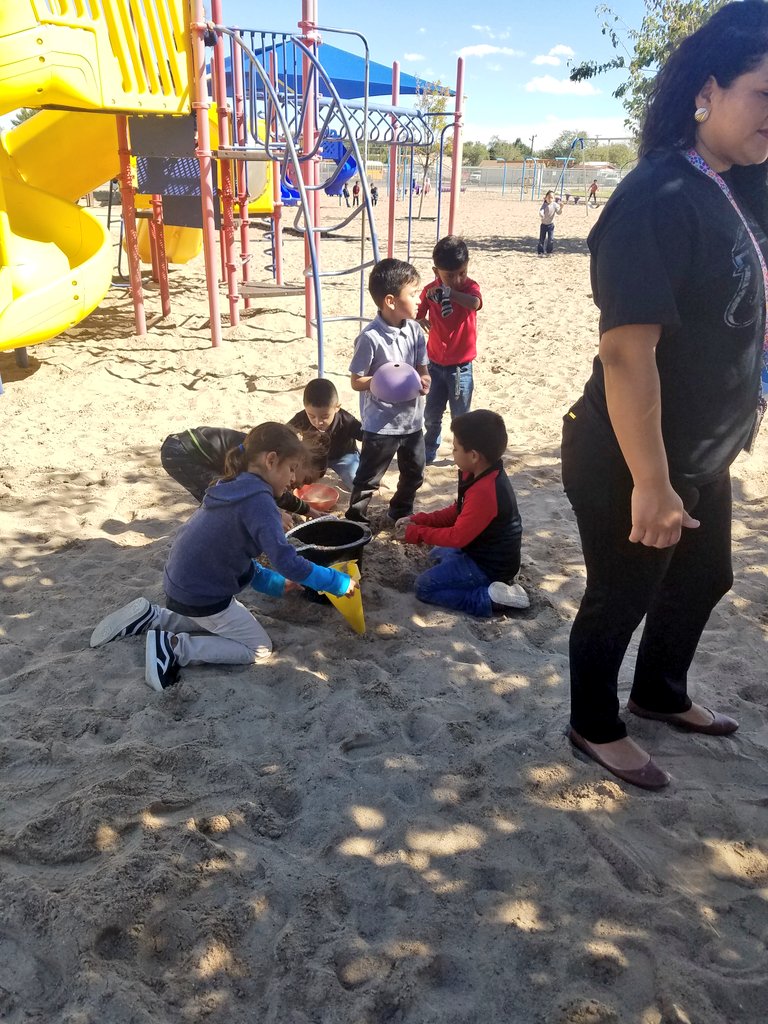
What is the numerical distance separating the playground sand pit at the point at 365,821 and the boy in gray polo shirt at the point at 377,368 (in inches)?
17.6

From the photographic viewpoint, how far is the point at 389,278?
3.70 metres

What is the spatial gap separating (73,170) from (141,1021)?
804 cm

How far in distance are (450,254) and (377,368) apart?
1.00m

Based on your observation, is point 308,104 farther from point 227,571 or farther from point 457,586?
point 227,571

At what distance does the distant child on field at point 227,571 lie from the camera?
2674 millimetres

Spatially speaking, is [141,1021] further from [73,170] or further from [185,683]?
[73,170]

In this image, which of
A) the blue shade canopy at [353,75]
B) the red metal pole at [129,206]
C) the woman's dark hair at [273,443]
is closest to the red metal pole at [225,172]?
the red metal pole at [129,206]

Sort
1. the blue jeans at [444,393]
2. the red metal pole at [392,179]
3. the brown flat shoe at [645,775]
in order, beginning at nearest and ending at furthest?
the brown flat shoe at [645,775] → the blue jeans at [444,393] → the red metal pole at [392,179]

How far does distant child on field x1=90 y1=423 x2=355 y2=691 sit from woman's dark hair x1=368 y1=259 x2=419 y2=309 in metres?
1.25

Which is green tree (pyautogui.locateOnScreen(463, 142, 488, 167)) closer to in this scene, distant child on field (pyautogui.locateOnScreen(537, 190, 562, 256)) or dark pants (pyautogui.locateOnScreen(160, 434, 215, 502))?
distant child on field (pyautogui.locateOnScreen(537, 190, 562, 256))

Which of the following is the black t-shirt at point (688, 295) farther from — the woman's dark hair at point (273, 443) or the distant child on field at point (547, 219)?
the distant child on field at point (547, 219)

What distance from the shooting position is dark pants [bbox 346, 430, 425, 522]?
3838 millimetres

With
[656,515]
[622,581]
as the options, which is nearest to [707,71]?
[656,515]

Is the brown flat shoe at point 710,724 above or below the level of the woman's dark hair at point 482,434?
below
